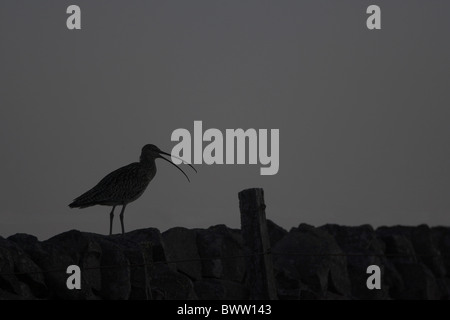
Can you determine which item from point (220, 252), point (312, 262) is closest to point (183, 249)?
point (220, 252)

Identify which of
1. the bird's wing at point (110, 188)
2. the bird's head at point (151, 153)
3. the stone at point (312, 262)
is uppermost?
the bird's head at point (151, 153)

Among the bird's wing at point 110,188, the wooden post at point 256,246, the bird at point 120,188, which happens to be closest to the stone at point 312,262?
the bird at point 120,188

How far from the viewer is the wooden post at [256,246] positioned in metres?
12.1

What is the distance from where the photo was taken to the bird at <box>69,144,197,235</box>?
59.4 ft

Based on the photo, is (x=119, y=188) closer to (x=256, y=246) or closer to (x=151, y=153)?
(x=151, y=153)

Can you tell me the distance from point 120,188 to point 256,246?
6758 millimetres

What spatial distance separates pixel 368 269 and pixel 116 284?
19.9 feet

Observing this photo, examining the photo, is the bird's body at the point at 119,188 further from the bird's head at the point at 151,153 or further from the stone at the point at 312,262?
the stone at the point at 312,262

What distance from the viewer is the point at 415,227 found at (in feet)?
70.2

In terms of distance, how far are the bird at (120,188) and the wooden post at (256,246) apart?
17.9 feet

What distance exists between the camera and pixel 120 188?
1861 centimetres

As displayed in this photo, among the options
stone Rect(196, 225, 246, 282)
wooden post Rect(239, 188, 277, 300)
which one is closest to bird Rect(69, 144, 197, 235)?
stone Rect(196, 225, 246, 282)

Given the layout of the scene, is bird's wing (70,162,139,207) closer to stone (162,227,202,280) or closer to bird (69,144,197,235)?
bird (69,144,197,235)
